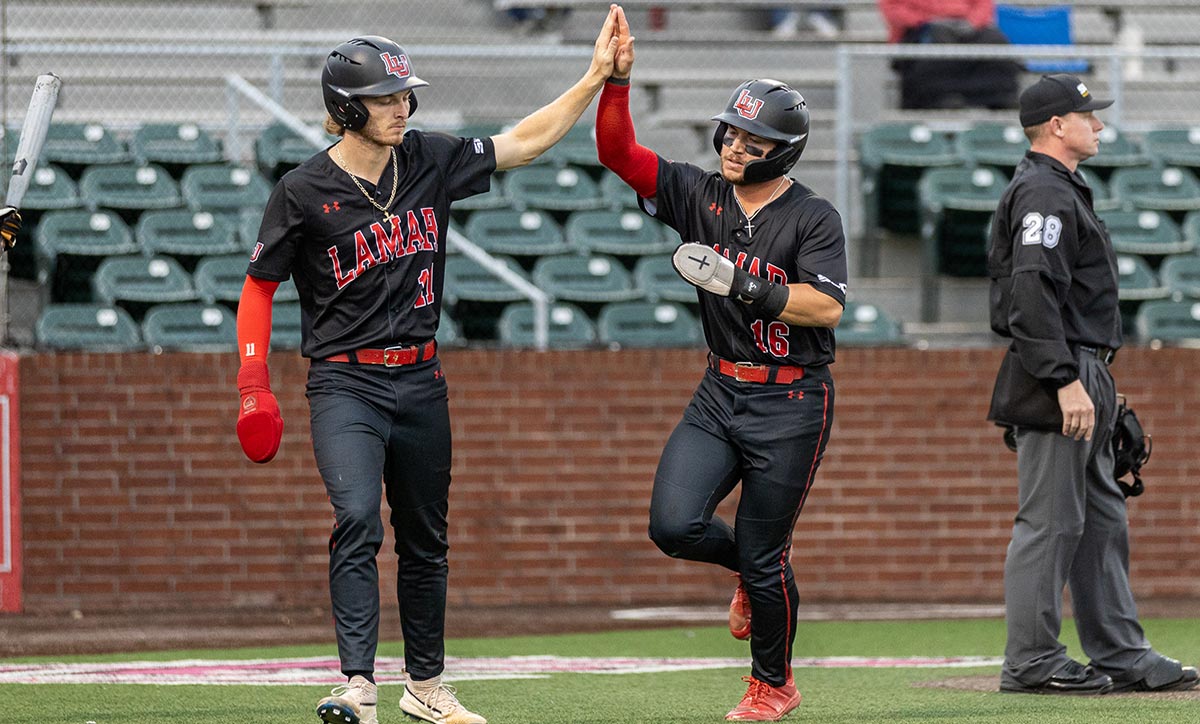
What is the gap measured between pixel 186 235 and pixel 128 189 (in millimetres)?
654

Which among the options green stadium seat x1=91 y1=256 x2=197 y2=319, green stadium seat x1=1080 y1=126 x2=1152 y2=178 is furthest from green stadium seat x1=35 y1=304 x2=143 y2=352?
green stadium seat x1=1080 y1=126 x2=1152 y2=178

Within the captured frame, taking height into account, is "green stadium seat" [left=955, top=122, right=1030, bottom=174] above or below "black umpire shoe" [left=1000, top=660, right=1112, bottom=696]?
above

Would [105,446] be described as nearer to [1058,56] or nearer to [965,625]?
[965,625]

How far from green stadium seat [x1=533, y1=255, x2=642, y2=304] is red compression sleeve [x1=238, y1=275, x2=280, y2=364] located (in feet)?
16.9

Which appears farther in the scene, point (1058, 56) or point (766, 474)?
point (1058, 56)

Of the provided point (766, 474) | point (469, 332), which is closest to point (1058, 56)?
point (469, 332)

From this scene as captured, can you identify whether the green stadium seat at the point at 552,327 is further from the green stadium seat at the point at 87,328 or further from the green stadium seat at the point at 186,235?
the green stadium seat at the point at 87,328

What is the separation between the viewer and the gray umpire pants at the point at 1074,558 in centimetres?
573

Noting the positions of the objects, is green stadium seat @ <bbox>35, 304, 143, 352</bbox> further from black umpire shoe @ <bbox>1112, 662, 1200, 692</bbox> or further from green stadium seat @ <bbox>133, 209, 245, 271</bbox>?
black umpire shoe @ <bbox>1112, 662, 1200, 692</bbox>

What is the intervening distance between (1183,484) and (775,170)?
16.9 ft

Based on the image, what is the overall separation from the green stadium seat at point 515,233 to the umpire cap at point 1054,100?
4994mm

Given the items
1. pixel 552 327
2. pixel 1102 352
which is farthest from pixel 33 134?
pixel 552 327

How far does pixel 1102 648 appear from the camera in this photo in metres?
5.85

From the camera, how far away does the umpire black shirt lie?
18.2 feet
